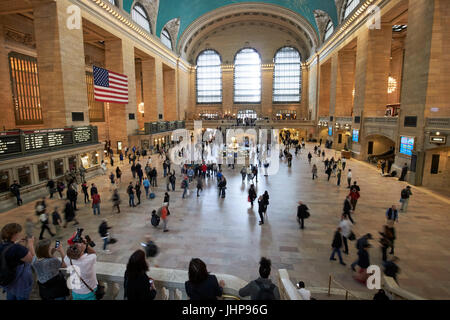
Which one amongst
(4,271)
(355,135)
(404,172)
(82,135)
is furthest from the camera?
(355,135)

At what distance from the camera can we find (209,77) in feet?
147

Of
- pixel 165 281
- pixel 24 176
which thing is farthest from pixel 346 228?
pixel 24 176

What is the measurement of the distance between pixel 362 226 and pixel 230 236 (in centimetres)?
444

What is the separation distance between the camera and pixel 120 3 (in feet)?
71.7

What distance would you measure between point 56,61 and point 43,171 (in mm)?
7286

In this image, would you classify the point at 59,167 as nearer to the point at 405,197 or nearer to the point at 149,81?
the point at 405,197

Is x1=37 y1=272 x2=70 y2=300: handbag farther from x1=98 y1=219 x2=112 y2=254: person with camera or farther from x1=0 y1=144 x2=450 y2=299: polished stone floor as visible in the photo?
x1=98 y1=219 x2=112 y2=254: person with camera

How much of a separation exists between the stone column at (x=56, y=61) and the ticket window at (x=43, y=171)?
4.34 meters

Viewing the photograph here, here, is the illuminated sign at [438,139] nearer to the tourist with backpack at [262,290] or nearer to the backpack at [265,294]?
the tourist with backpack at [262,290]

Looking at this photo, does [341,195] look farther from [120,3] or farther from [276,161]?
[120,3]

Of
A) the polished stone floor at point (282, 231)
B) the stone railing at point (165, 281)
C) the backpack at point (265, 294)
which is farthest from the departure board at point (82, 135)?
the backpack at point (265, 294)

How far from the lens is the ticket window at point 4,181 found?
10.1 meters
